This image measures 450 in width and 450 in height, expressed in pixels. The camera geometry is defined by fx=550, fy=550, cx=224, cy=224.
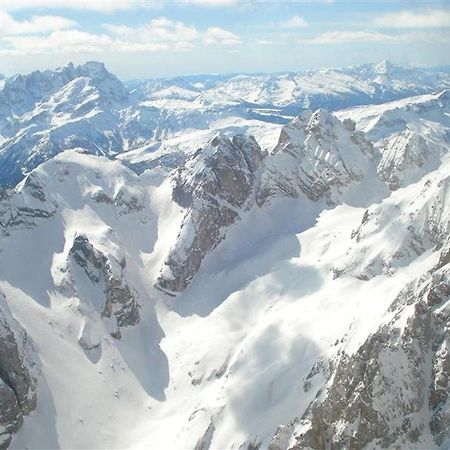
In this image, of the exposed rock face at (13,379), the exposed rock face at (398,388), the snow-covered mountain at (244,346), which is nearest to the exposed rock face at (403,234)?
the snow-covered mountain at (244,346)

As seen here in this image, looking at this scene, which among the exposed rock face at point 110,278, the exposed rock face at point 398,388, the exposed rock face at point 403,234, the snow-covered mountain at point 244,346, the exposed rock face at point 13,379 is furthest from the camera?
the exposed rock face at point 110,278

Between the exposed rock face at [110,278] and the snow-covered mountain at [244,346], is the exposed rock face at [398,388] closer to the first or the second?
the snow-covered mountain at [244,346]

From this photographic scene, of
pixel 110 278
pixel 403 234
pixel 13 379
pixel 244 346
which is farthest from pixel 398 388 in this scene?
pixel 110 278

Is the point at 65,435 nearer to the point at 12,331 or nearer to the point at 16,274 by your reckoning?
the point at 12,331

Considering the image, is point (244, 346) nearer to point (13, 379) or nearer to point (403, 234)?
point (403, 234)

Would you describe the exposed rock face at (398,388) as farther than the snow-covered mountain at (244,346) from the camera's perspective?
No
